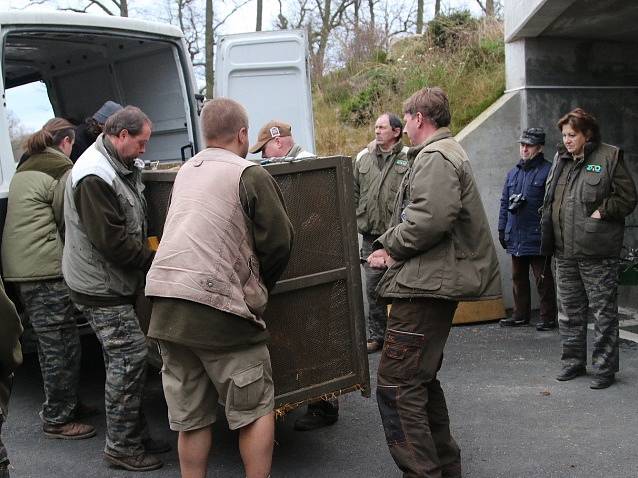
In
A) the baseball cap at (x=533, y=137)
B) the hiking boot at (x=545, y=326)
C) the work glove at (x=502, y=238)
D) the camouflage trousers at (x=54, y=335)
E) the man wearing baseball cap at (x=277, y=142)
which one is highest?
the man wearing baseball cap at (x=277, y=142)

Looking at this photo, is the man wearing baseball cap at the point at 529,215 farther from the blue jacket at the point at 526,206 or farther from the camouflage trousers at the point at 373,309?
the camouflage trousers at the point at 373,309

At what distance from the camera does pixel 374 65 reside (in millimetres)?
12344

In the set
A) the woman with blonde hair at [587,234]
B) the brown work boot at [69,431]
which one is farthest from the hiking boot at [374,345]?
the brown work boot at [69,431]

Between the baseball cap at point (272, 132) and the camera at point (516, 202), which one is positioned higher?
the baseball cap at point (272, 132)

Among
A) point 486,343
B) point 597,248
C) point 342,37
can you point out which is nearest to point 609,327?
point 597,248

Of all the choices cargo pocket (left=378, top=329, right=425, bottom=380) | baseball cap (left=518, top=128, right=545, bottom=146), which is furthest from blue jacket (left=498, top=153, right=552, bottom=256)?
cargo pocket (left=378, top=329, right=425, bottom=380)

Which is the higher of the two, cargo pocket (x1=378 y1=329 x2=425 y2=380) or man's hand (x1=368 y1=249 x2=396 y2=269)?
man's hand (x1=368 y1=249 x2=396 y2=269)

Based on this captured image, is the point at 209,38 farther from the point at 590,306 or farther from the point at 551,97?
the point at 590,306

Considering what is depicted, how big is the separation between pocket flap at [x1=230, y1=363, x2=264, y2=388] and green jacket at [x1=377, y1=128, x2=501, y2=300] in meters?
0.79

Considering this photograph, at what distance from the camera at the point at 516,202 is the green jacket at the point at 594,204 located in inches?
53.5

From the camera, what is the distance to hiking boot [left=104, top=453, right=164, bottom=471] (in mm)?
4141

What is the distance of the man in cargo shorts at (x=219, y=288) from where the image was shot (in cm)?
313

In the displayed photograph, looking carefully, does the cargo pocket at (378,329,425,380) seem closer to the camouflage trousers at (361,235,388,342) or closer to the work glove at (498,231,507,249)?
the camouflage trousers at (361,235,388,342)

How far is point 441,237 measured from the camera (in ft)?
11.7
